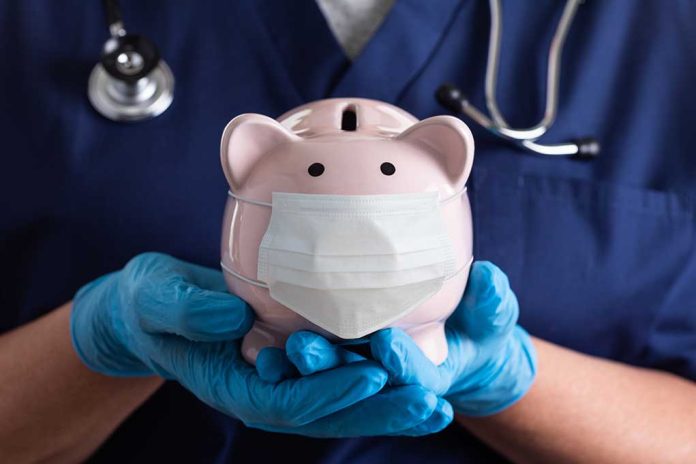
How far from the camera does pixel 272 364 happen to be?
62cm

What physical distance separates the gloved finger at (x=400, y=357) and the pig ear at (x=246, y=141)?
0.19 m

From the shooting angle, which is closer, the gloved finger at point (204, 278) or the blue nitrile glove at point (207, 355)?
the blue nitrile glove at point (207, 355)

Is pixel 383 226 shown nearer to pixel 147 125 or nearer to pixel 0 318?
pixel 147 125

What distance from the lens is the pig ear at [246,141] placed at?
0.59 meters

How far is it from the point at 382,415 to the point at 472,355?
0.15 m

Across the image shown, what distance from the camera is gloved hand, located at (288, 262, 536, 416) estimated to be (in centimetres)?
58

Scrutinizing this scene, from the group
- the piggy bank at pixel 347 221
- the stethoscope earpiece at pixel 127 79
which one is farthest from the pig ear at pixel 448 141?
the stethoscope earpiece at pixel 127 79

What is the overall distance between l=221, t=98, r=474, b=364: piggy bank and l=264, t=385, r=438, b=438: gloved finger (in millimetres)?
59

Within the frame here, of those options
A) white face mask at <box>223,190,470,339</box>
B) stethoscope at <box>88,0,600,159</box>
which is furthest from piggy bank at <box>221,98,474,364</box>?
stethoscope at <box>88,0,600,159</box>

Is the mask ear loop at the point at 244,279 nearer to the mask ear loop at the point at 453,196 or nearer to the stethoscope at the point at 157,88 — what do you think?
the mask ear loop at the point at 453,196

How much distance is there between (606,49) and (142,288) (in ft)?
2.22

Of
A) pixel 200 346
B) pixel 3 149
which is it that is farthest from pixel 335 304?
pixel 3 149

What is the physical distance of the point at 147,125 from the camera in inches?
33.0

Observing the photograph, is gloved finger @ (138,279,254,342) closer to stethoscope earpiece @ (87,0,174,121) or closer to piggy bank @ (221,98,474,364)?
piggy bank @ (221,98,474,364)
